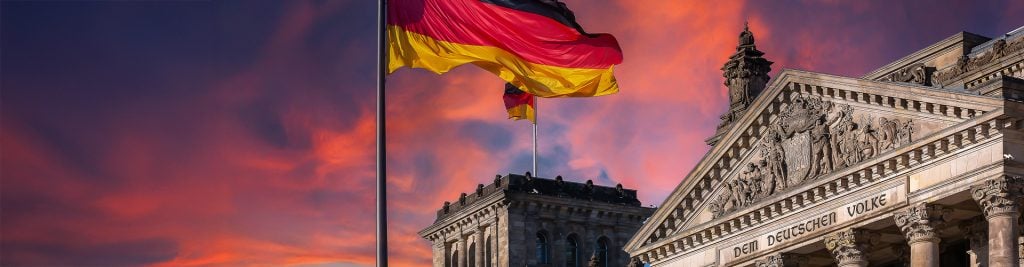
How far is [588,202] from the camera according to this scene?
317 ft

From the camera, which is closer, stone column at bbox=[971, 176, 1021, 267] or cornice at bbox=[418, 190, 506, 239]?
stone column at bbox=[971, 176, 1021, 267]

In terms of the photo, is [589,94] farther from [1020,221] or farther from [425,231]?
[425,231]

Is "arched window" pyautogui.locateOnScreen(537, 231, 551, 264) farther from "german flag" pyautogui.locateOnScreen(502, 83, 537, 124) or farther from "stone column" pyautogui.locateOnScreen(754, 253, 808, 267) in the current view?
"stone column" pyautogui.locateOnScreen(754, 253, 808, 267)

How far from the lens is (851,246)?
53.6 m

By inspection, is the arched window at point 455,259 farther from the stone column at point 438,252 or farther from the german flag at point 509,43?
the german flag at point 509,43

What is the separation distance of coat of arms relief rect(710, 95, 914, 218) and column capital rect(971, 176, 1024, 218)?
3.58 meters

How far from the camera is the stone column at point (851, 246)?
53.5m

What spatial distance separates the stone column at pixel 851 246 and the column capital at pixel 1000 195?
622 centimetres

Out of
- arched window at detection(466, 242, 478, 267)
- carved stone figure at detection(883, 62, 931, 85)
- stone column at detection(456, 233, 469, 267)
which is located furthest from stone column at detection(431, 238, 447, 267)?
carved stone figure at detection(883, 62, 931, 85)

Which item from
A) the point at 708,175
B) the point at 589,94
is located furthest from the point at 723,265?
the point at 589,94

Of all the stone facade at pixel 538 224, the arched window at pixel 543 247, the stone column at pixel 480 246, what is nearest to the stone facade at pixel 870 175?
the stone facade at pixel 538 224

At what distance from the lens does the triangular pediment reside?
49812 millimetres

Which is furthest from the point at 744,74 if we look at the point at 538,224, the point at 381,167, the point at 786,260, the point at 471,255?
the point at 381,167

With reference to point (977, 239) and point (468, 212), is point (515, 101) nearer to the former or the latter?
point (977, 239)
